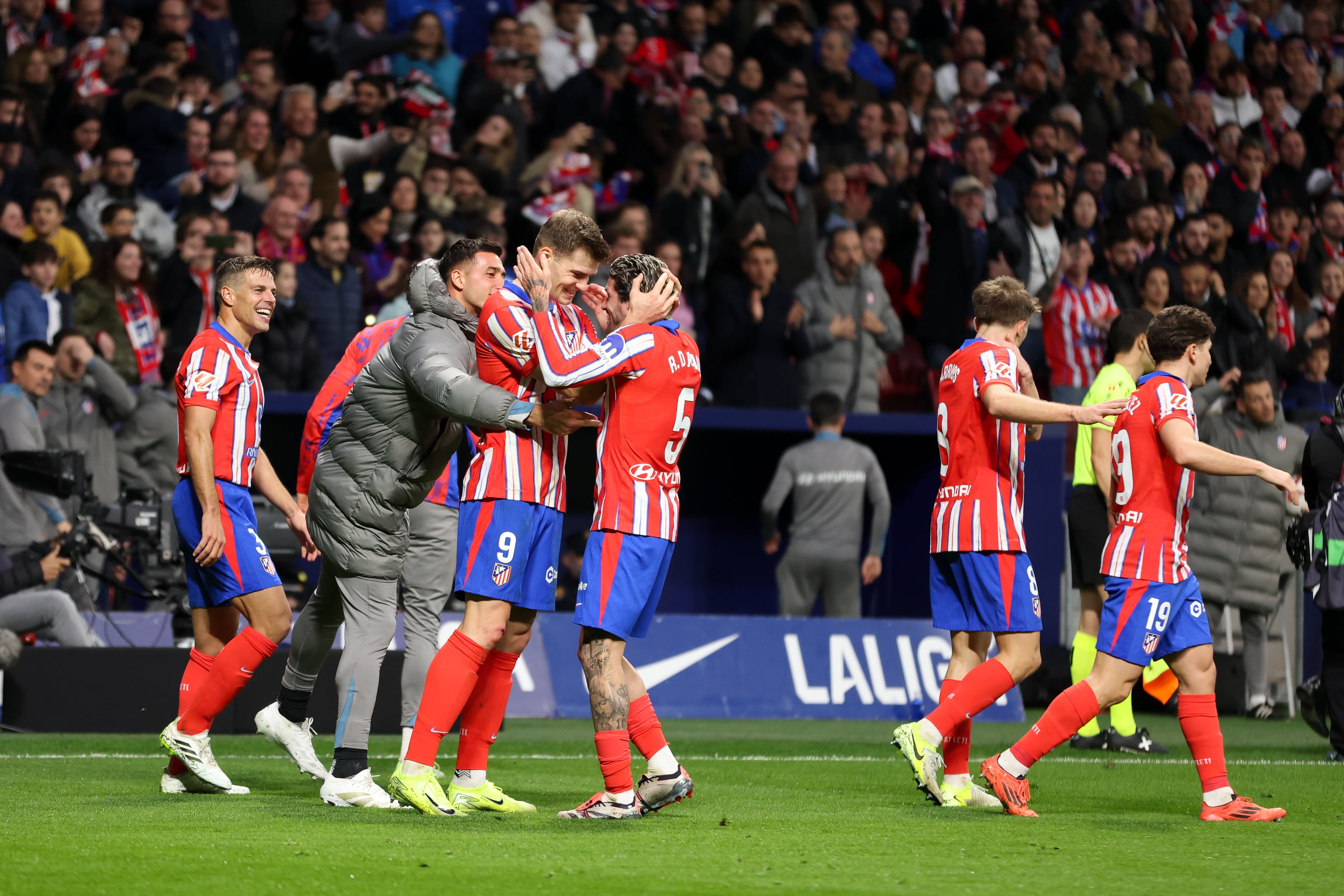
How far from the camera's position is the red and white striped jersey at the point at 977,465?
662 centimetres

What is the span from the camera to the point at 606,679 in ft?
19.2

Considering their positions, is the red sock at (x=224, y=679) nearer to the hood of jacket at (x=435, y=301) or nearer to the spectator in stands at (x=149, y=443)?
the hood of jacket at (x=435, y=301)

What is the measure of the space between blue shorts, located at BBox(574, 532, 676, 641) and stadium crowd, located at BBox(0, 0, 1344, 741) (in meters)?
5.62

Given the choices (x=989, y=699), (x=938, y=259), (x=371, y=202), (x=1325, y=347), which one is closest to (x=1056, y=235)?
(x=938, y=259)

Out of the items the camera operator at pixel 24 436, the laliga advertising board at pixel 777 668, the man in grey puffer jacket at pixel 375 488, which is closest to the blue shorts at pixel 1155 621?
the man in grey puffer jacket at pixel 375 488

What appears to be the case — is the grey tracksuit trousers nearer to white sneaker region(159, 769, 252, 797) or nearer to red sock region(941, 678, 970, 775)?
white sneaker region(159, 769, 252, 797)

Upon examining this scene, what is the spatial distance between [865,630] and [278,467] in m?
5.57

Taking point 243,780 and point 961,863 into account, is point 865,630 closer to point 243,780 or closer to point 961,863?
point 243,780

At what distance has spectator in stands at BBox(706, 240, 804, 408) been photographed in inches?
534

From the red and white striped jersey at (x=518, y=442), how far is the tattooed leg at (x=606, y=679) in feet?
1.65

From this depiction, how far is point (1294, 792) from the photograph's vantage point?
758cm

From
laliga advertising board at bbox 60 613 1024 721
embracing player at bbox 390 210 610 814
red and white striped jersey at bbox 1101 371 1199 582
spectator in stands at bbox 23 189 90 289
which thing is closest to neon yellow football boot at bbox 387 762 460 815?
embracing player at bbox 390 210 610 814

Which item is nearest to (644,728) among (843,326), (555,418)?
(555,418)

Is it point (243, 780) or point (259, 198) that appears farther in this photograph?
point (259, 198)
